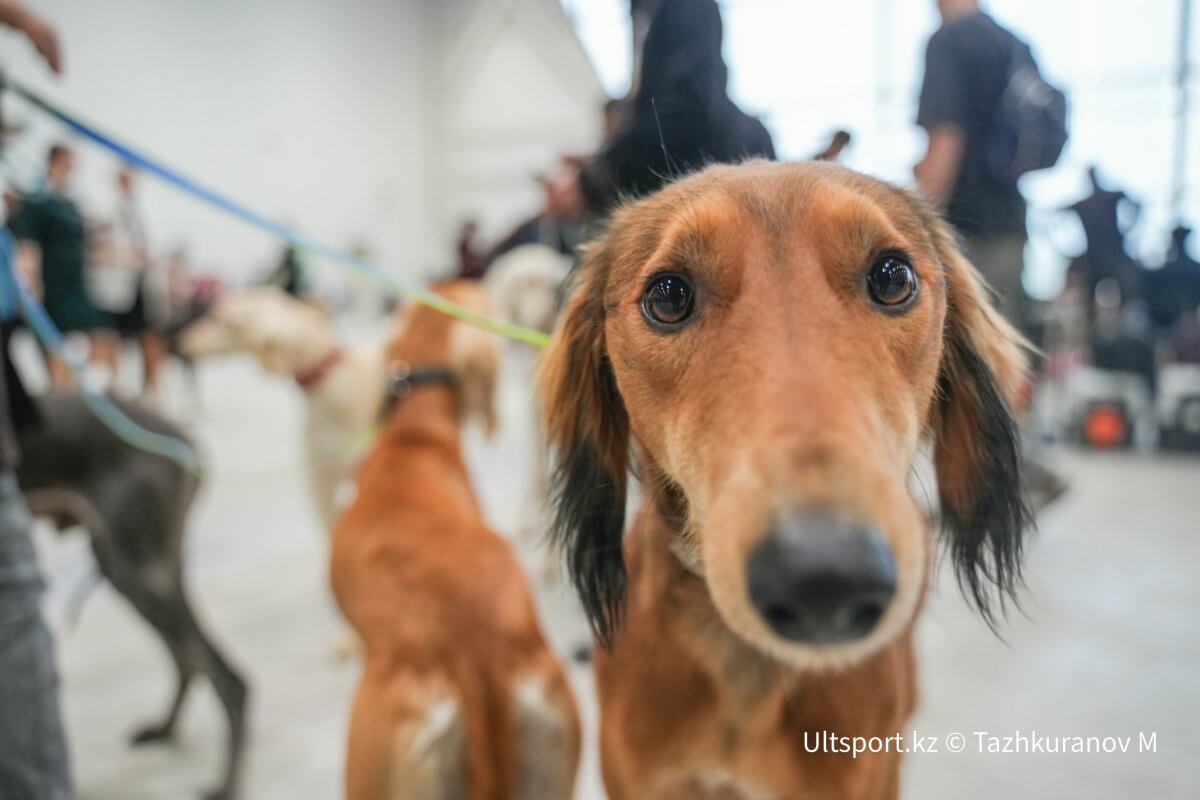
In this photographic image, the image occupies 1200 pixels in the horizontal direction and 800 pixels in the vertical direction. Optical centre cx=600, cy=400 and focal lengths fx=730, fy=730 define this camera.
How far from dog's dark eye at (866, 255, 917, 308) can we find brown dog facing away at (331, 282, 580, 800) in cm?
91

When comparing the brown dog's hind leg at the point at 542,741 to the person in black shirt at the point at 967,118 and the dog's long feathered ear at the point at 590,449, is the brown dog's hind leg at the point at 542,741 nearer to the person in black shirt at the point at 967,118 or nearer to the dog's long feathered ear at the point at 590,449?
the dog's long feathered ear at the point at 590,449

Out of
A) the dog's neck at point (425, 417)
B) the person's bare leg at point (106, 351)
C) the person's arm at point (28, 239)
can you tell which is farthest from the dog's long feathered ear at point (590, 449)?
the person's bare leg at point (106, 351)

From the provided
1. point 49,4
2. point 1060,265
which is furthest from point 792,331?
point 49,4

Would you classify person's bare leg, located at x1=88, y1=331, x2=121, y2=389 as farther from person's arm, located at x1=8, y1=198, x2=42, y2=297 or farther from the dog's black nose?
the dog's black nose

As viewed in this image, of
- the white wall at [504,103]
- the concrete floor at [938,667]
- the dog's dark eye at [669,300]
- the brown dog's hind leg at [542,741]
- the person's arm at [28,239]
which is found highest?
the white wall at [504,103]

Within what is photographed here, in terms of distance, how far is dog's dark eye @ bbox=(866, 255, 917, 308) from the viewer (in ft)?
2.62

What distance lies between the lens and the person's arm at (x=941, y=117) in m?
0.91

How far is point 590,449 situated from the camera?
1.03 meters

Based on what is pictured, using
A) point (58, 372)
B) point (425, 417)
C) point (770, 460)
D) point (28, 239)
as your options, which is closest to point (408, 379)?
point (425, 417)

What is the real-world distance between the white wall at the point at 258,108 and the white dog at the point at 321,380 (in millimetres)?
812

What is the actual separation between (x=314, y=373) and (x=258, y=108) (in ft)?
24.6

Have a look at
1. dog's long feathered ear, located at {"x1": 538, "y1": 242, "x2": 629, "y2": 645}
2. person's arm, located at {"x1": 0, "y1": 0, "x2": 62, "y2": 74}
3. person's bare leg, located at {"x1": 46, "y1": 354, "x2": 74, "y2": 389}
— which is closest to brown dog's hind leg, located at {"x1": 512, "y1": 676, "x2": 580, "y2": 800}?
dog's long feathered ear, located at {"x1": 538, "y1": 242, "x2": 629, "y2": 645}

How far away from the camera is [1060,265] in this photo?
1.55m

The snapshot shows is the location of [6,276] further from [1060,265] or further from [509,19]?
[1060,265]
